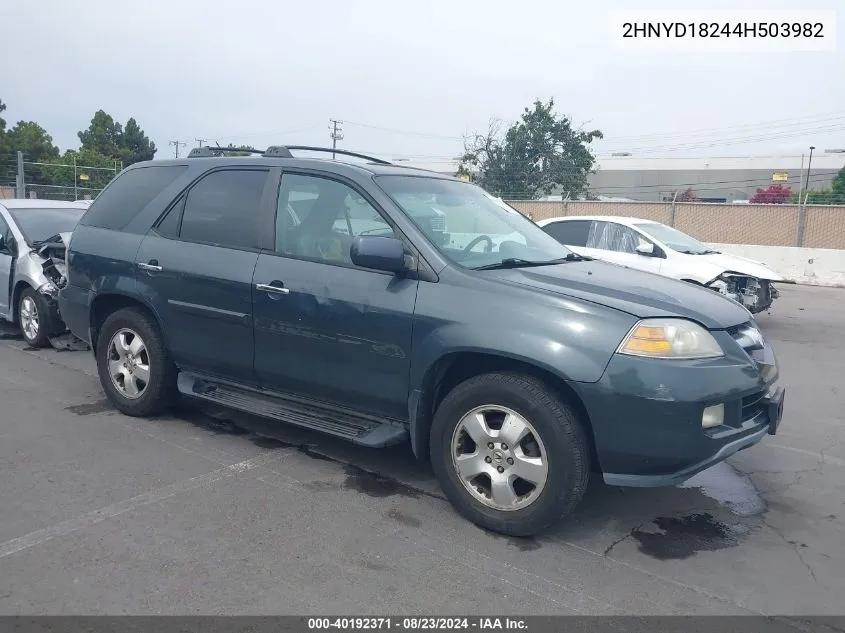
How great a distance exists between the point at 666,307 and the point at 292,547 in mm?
2153

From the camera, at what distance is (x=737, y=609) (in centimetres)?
315

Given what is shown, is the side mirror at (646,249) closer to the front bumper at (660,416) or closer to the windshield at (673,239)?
the windshield at (673,239)

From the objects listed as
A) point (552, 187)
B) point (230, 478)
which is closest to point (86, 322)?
point (230, 478)

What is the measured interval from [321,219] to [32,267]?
479 cm

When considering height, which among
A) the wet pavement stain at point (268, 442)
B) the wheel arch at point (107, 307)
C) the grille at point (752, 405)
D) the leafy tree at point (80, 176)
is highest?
the leafy tree at point (80, 176)

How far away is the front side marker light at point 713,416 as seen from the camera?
3.48m

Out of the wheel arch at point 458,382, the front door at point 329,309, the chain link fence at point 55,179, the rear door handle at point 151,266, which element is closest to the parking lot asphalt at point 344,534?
the wheel arch at point 458,382

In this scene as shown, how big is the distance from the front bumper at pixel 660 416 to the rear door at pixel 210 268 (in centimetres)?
226

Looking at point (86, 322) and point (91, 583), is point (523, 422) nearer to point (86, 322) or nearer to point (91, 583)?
point (91, 583)

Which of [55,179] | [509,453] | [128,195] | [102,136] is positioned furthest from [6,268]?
[102,136]

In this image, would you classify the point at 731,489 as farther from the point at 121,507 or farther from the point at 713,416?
the point at 121,507

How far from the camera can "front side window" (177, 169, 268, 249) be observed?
480 cm

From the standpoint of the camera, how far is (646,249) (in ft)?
33.2

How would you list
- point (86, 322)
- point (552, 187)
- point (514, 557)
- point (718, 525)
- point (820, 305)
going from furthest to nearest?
point (552, 187)
point (820, 305)
point (86, 322)
point (718, 525)
point (514, 557)
